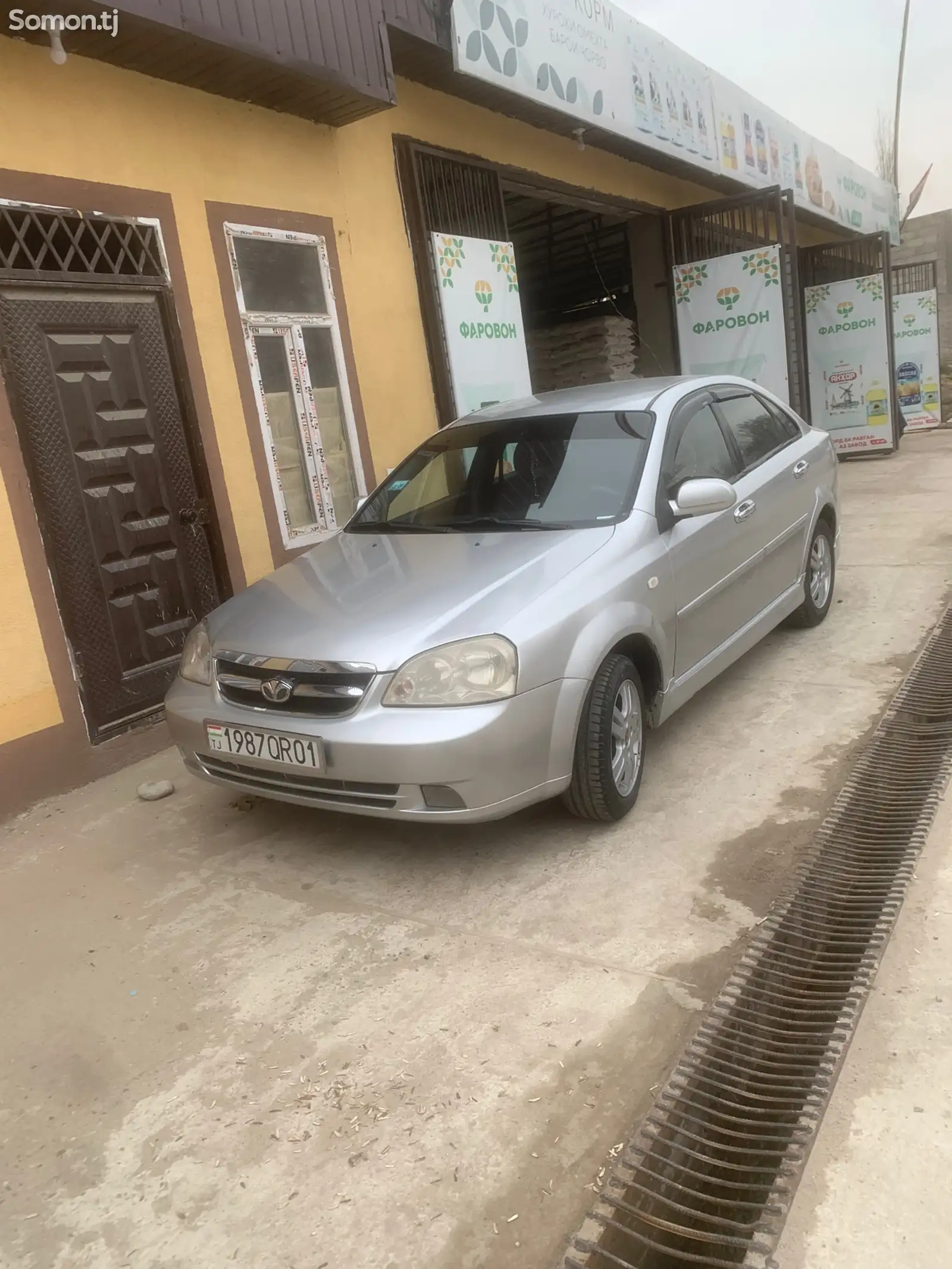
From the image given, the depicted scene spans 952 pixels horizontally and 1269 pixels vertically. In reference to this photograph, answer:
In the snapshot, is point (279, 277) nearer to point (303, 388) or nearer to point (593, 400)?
point (303, 388)

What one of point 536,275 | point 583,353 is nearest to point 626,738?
point 583,353

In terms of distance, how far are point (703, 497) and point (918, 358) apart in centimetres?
1593

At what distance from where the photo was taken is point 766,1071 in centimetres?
226

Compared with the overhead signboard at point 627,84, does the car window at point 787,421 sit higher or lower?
lower

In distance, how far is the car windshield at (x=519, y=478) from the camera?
3850mm

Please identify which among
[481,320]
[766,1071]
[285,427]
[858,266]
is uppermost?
[858,266]

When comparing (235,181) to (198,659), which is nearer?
(198,659)

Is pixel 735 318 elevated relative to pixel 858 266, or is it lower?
lower

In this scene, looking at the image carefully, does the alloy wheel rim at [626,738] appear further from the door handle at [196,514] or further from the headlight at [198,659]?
the door handle at [196,514]

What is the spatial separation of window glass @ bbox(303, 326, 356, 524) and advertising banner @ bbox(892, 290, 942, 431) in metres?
14.1

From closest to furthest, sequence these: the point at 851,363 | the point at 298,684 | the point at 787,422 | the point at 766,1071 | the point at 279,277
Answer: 1. the point at 766,1071
2. the point at 298,684
3. the point at 787,422
4. the point at 279,277
5. the point at 851,363

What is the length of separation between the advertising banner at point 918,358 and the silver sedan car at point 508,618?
1446 cm

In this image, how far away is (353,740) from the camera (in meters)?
2.97

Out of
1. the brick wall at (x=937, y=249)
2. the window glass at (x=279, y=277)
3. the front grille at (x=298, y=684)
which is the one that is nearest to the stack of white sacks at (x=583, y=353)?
the window glass at (x=279, y=277)
